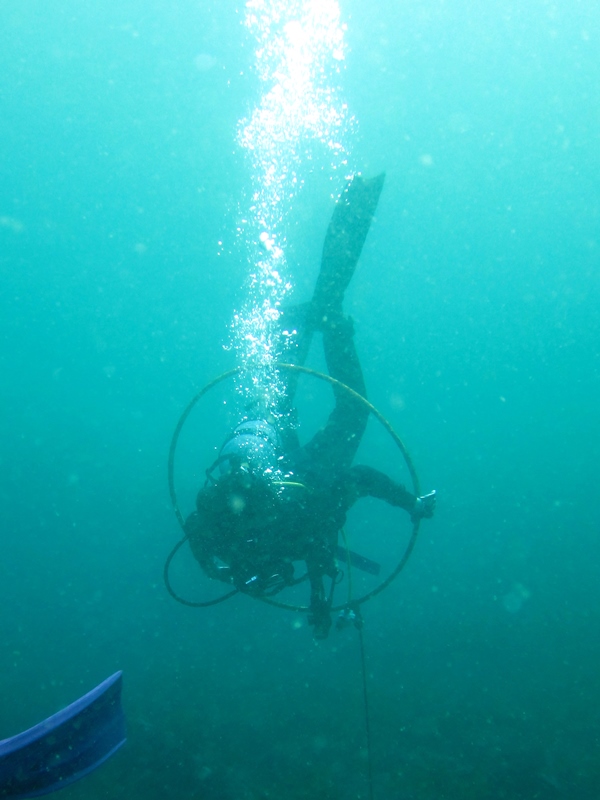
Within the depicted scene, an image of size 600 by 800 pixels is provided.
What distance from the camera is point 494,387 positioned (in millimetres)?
76500

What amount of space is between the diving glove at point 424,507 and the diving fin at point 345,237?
3.09 m

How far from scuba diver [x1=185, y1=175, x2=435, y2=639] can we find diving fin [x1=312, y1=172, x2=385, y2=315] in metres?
0.73

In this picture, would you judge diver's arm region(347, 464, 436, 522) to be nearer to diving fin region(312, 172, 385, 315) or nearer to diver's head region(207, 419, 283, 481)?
diver's head region(207, 419, 283, 481)

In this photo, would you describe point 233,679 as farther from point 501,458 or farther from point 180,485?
point 501,458

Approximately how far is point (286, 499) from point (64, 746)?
7.43 feet

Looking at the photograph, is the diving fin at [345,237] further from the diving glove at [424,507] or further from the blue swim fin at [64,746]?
the blue swim fin at [64,746]

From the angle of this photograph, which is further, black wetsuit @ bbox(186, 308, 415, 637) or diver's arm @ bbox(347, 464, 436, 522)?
diver's arm @ bbox(347, 464, 436, 522)

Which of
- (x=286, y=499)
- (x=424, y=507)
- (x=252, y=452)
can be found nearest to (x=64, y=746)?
(x=286, y=499)

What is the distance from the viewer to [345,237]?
6.87 meters

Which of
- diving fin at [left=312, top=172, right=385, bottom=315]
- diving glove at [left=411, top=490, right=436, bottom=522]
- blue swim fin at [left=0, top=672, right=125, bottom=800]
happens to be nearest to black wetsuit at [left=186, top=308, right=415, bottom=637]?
diving glove at [left=411, top=490, right=436, bottom=522]

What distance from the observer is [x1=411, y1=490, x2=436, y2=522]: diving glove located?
15.4 feet

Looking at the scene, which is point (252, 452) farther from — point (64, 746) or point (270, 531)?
point (64, 746)

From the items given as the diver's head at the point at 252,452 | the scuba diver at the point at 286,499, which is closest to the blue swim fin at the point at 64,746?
the scuba diver at the point at 286,499

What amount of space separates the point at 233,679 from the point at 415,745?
192 inches
